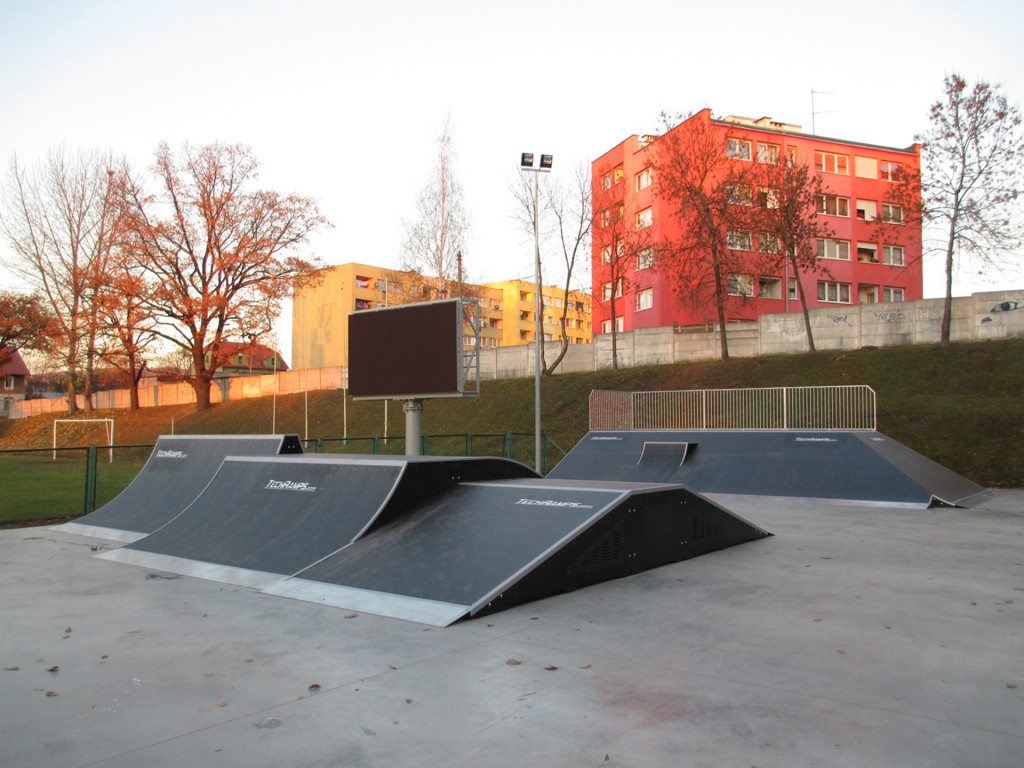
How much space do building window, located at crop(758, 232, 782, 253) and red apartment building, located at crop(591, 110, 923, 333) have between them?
7.19 m

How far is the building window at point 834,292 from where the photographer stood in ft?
136

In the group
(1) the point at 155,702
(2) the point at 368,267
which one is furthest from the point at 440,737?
(2) the point at 368,267

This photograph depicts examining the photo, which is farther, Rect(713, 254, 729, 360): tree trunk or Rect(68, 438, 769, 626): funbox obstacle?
Rect(713, 254, 729, 360): tree trunk

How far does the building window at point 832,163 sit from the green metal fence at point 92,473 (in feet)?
98.5

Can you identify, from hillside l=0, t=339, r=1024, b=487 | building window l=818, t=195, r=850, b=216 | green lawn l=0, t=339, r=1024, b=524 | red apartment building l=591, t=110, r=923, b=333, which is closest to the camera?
green lawn l=0, t=339, r=1024, b=524

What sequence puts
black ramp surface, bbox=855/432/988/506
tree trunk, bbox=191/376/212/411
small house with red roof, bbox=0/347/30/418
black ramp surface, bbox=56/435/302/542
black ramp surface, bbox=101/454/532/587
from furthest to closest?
small house with red roof, bbox=0/347/30/418
tree trunk, bbox=191/376/212/411
black ramp surface, bbox=855/432/988/506
black ramp surface, bbox=56/435/302/542
black ramp surface, bbox=101/454/532/587

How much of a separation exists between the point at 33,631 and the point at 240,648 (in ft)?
6.29

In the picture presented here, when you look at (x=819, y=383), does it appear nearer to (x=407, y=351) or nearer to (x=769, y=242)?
(x=769, y=242)

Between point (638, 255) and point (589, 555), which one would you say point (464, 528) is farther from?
point (638, 255)

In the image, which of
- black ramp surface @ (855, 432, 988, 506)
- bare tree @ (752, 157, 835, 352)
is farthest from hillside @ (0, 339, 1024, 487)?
bare tree @ (752, 157, 835, 352)

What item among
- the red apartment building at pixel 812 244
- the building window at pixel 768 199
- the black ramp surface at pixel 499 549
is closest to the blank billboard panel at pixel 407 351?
the black ramp surface at pixel 499 549

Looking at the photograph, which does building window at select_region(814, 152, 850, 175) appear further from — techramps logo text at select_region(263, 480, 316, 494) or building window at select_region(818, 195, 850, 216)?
techramps logo text at select_region(263, 480, 316, 494)

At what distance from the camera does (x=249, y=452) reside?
38.4 feet

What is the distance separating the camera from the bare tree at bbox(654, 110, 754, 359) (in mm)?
29156
